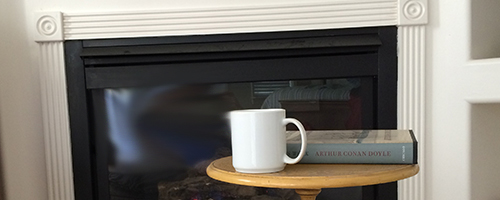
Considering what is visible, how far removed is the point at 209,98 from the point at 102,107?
1.16ft

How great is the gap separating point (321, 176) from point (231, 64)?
73 centimetres

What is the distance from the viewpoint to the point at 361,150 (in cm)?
76

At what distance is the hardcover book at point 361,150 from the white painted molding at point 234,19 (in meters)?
0.58

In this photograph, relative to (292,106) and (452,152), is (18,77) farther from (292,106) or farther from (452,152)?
(452,152)

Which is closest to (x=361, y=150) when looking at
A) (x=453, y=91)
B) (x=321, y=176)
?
(x=321, y=176)

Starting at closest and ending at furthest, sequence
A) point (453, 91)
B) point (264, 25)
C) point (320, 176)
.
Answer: point (320, 176) → point (453, 91) → point (264, 25)

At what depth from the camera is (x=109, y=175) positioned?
1.42m

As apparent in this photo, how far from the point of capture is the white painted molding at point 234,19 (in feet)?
4.24

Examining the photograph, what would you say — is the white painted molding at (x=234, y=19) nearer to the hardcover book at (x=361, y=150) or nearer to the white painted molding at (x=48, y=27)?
the white painted molding at (x=48, y=27)

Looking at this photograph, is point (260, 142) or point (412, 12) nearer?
point (260, 142)

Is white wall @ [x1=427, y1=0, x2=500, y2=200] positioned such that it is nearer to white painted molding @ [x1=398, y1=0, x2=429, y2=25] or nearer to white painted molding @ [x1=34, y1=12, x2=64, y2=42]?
white painted molding @ [x1=398, y1=0, x2=429, y2=25]

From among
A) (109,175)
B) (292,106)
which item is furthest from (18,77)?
(292,106)

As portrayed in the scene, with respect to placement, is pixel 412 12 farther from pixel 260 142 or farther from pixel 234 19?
pixel 260 142

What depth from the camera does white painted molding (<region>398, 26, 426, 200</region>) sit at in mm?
1286
